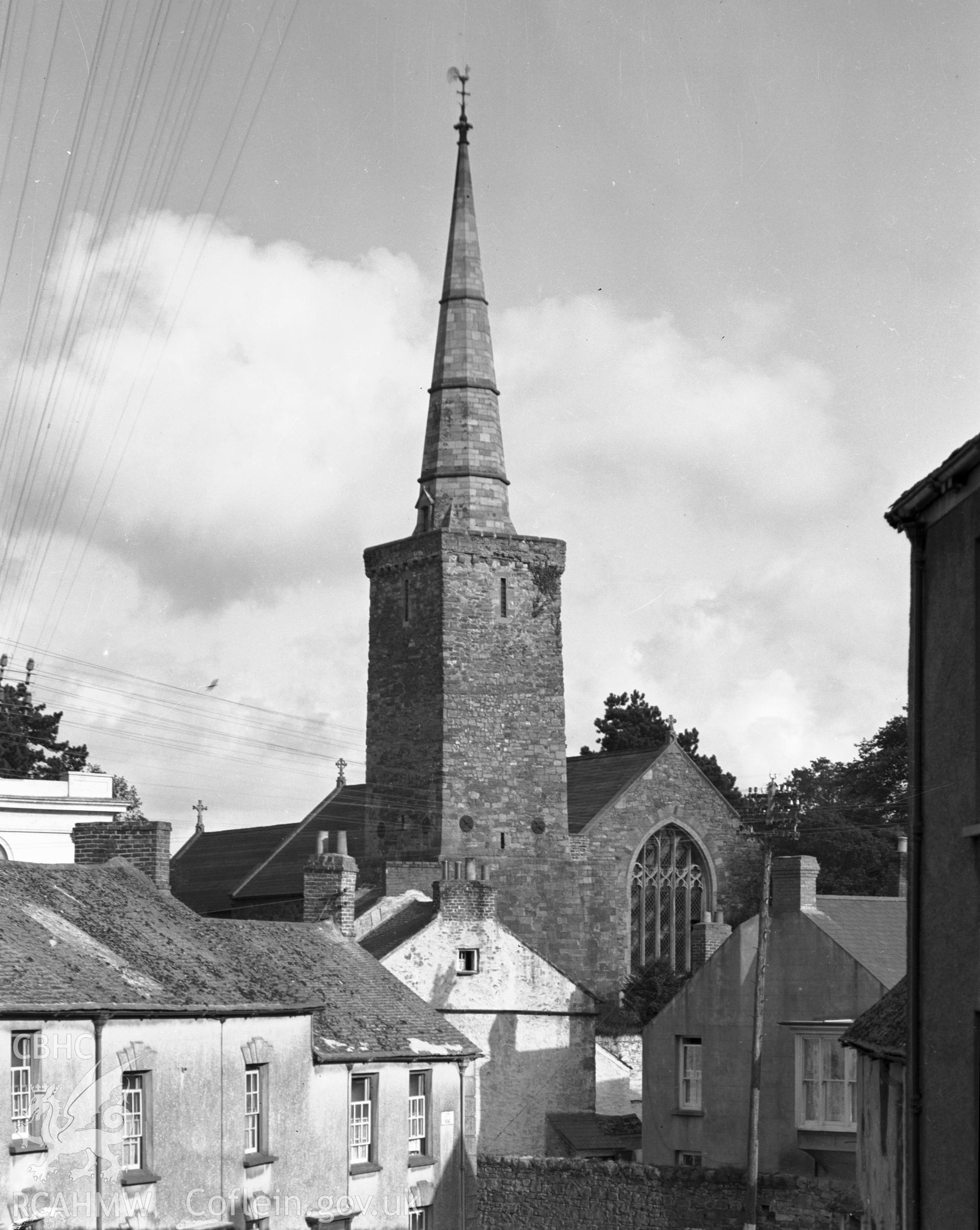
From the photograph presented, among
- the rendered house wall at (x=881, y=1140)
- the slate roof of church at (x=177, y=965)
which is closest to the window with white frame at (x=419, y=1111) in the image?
the slate roof of church at (x=177, y=965)

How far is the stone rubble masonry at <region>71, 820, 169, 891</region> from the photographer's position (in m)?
31.8

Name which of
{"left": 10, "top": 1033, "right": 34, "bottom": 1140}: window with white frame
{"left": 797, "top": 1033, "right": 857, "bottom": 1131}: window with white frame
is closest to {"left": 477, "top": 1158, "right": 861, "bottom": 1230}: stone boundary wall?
{"left": 797, "top": 1033, "right": 857, "bottom": 1131}: window with white frame

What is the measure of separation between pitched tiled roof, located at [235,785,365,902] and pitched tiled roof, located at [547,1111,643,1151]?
22234mm

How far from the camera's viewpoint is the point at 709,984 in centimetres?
3878

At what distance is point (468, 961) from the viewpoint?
4409 cm

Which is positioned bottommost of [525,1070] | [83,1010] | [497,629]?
[525,1070]

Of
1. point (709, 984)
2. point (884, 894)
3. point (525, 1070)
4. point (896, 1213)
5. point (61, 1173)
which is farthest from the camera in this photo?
point (884, 894)

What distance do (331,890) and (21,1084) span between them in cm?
1358

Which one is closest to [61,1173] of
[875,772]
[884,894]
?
[884,894]

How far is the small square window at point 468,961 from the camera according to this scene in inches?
1726

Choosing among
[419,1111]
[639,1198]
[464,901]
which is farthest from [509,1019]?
[419,1111]

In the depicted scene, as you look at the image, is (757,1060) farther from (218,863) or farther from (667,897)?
(218,863)

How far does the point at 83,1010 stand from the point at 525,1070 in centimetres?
2145

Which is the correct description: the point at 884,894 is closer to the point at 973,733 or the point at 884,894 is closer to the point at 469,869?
the point at 469,869
